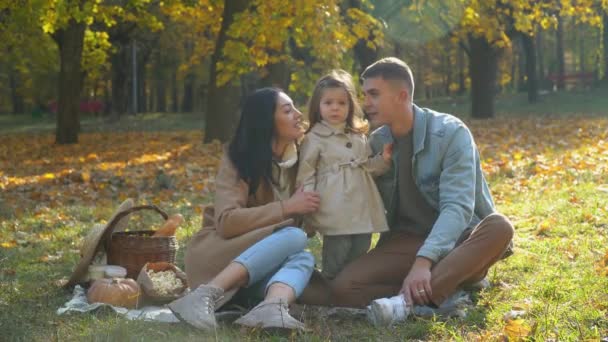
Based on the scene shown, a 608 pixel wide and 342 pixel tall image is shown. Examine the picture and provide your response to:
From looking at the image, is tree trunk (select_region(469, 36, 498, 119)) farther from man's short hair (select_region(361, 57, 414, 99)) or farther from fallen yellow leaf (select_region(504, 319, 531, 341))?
fallen yellow leaf (select_region(504, 319, 531, 341))

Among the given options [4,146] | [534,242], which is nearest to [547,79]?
[4,146]

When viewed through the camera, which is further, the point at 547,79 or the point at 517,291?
the point at 547,79

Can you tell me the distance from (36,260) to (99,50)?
17.7 meters

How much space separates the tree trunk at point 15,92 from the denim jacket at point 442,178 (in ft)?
133

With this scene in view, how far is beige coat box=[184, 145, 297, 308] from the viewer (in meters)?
5.03

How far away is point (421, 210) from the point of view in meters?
5.39

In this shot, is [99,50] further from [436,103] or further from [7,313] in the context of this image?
[7,313]

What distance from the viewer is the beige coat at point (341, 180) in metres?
5.20

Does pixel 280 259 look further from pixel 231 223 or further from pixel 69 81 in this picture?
pixel 69 81

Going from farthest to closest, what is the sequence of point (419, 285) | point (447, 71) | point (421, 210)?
point (447, 71) < point (421, 210) < point (419, 285)

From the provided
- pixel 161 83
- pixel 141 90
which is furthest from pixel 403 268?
pixel 161 83

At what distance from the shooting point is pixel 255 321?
4355 mm

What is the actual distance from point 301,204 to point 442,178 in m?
0.81

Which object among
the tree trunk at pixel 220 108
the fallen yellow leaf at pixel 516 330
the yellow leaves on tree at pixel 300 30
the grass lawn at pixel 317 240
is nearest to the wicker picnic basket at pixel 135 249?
the grass lawn at pixel 317 240
